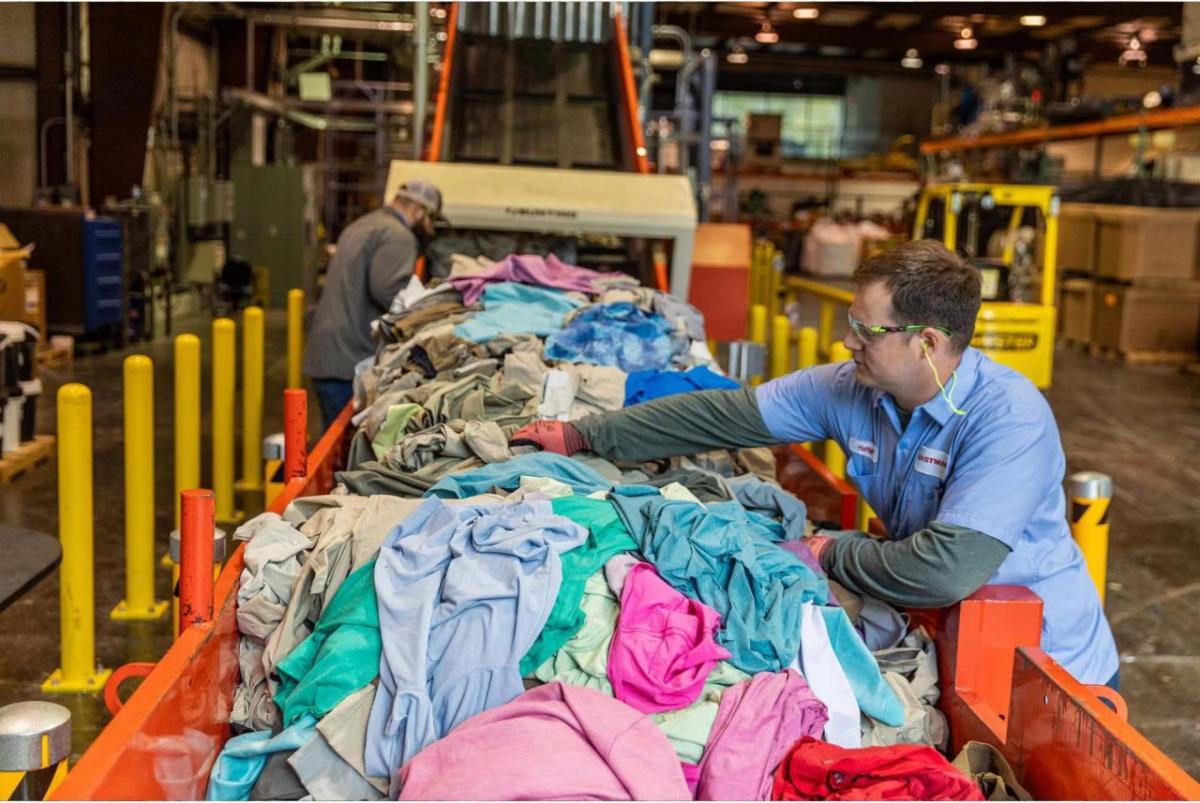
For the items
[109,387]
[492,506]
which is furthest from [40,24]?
[492,506]

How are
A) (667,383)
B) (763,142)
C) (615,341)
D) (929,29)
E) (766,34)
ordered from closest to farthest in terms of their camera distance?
(667,383) < (615,341) < (766,34) < (929,29) < (763,142)

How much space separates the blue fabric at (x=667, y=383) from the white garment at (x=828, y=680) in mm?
1609

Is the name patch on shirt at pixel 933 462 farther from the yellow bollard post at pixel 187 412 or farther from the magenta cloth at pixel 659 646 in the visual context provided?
the yellow bollard post at pixel 187 412

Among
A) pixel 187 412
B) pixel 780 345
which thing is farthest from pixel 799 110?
pixel 187 412

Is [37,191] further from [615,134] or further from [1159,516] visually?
[1159,516]

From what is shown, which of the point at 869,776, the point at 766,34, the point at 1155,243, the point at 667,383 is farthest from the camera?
the point at 766,34

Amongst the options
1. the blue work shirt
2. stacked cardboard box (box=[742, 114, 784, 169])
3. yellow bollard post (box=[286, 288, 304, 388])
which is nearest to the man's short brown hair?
the blue work shirt

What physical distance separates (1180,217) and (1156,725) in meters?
11.3

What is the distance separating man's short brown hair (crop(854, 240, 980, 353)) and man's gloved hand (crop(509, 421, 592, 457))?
1018mm

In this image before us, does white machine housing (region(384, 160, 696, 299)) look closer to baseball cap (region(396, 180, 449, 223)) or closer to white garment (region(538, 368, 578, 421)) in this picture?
baseball cap (region(396, 180, 449, 223))

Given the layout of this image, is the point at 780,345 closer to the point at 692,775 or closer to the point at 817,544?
the point at 817,544

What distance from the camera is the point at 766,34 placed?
26.8m

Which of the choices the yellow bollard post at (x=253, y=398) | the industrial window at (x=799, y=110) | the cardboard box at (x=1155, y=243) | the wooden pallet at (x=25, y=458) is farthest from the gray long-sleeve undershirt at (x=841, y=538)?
the industrial window at (x=799, y=110)

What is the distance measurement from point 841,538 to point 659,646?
0.77 meters
